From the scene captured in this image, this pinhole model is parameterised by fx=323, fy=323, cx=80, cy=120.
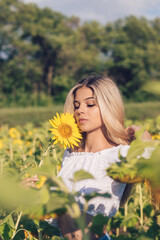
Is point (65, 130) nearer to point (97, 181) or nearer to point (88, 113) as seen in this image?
point (88, 113)

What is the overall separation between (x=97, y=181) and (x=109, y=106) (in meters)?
0.38

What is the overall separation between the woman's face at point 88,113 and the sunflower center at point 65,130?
0.08 metres

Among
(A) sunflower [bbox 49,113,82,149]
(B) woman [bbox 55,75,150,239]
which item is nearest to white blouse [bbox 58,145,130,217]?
(B) woman [bbox 55,75,150,239]

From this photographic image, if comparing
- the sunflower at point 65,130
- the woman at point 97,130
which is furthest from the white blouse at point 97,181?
the sunflower at point 65,130

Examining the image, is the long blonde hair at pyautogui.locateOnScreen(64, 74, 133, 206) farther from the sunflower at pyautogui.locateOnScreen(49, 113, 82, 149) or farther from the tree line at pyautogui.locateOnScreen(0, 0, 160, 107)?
the tree line at pyautogui.locateOnScreen(0, 0, 160, 107)

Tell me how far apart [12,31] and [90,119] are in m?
19.0

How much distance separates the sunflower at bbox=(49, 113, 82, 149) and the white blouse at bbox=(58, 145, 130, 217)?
102 mm

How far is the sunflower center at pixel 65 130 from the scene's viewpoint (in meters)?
1.36

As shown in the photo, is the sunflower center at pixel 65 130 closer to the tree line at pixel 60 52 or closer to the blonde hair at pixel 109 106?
the blonde hair at pixel 109 106

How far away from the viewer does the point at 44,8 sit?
2198cm

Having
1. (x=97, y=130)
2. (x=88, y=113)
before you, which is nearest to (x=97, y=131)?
(x=97, y=130)

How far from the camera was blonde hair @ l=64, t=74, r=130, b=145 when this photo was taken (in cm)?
147

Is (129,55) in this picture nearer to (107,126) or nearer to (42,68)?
(42,68)

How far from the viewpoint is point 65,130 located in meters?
1.38
